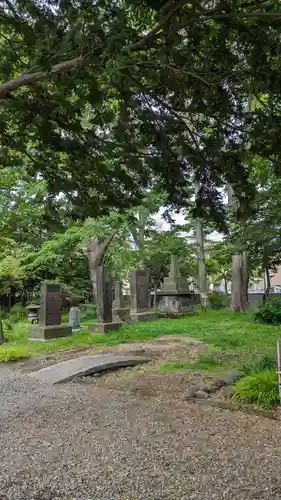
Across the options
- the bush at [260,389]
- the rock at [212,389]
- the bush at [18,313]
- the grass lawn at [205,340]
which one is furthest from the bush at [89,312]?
the bush at [260,389]

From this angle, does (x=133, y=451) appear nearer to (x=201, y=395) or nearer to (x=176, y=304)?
(x=201, y=395)

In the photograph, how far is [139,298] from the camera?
1600 cm

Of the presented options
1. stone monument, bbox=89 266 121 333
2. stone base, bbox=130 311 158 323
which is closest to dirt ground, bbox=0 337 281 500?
stone monument, bbox=89 266 121 333

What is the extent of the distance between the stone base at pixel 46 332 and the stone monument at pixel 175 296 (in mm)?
6782

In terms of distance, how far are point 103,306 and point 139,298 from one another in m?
3.57

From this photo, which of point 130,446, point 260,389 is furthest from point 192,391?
point 130,446

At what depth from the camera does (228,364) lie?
748 cm

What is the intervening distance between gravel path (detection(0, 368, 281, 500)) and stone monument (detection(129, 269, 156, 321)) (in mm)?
9999

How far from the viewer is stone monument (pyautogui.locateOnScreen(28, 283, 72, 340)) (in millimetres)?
11445

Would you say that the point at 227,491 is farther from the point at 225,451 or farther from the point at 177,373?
the point at 177,373

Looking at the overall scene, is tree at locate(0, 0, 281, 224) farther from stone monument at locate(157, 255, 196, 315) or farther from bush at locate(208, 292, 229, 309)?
bush at locate(208, 292, 229, 309)

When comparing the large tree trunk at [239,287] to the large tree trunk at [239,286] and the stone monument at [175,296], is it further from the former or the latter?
the stone monument at [175,296]

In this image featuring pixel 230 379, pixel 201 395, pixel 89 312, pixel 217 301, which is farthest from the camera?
pixel 217 301

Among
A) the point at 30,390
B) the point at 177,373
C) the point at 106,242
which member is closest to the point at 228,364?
the point at 177,373
